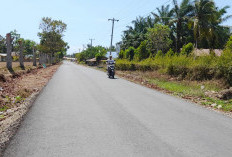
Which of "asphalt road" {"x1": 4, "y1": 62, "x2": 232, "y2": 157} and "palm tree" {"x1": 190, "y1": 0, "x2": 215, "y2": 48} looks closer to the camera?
"asphalt road" {"x1": 4, "y1": 62, "x2": 232, "y2": 157}

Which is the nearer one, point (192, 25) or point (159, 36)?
point (192, 25)

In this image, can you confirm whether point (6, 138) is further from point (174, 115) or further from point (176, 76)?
point (176, 76)

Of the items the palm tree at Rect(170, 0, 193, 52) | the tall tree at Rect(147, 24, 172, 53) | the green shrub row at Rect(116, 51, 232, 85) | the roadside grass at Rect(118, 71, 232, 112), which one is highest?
the palm tree at Rect(170, 0, 193, 52)

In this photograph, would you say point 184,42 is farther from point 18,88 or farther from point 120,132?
point 120,132

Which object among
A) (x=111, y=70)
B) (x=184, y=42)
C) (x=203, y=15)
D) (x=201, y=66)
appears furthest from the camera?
(x=184, y=42)

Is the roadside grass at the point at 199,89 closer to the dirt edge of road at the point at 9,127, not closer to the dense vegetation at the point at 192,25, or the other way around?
the dirt edge of road at the point at 9,127

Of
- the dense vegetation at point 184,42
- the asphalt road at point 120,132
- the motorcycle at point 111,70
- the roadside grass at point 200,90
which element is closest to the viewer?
the asphalt road at point 120,132

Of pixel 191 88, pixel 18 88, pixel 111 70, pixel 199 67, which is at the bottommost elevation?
pixel 18 88

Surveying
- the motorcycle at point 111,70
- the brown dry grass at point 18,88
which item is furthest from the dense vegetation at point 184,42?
the brown dry grass at point 18,88

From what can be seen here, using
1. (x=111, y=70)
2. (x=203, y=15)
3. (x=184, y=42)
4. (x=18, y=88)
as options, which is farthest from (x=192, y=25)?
(x=18, y=88)

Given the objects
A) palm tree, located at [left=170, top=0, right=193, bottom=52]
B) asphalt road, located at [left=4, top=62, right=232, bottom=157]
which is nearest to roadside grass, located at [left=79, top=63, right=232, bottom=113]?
asphalt road, located at [left=4, top=62, right=232, bottom=157]

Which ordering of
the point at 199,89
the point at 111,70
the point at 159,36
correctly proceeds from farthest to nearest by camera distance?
the point at 159,36, the point at 111,70, the point at 199,89

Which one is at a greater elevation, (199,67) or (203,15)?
(203,15)

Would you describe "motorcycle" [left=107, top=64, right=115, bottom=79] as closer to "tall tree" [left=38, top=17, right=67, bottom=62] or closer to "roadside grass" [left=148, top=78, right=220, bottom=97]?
"roadside grass" [left=148, top=78, right=220, bottom=97]
